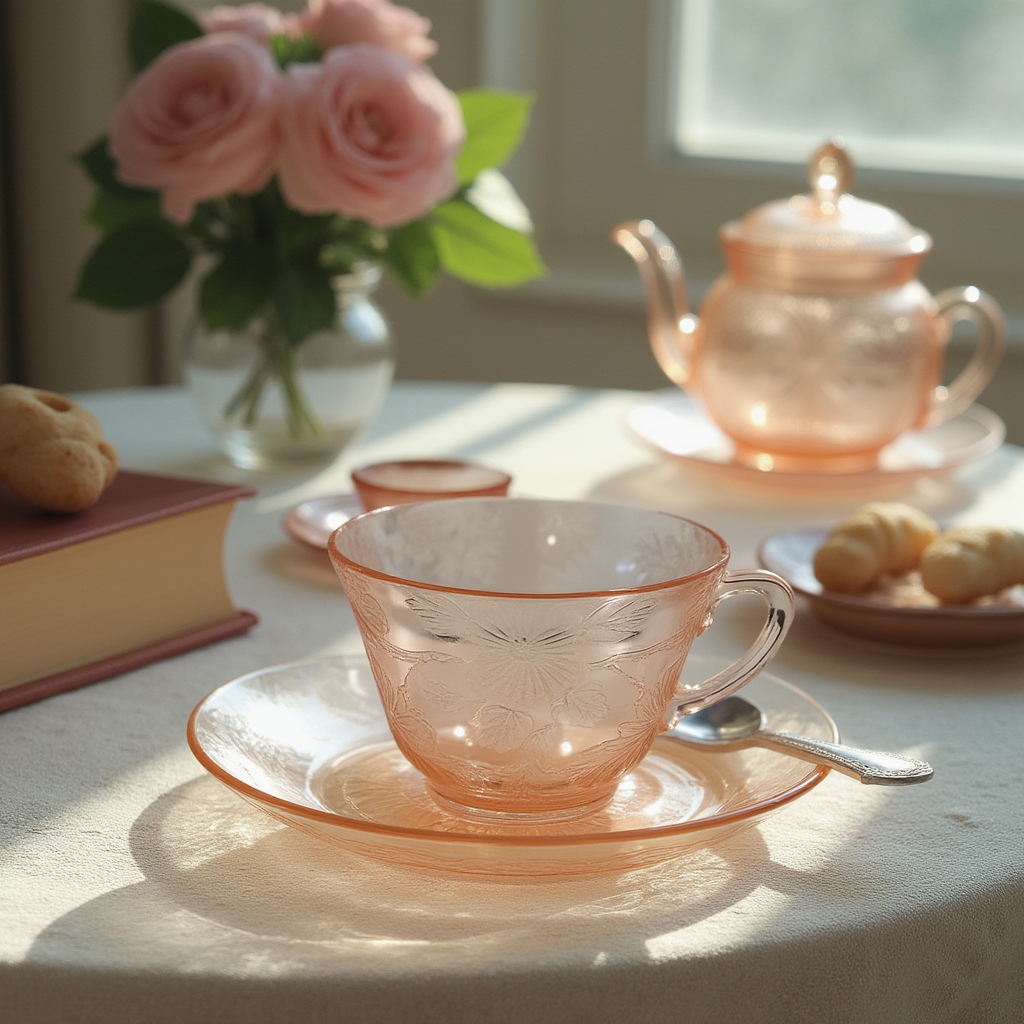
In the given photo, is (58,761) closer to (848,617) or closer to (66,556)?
(66,556)

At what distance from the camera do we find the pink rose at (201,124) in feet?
3.23

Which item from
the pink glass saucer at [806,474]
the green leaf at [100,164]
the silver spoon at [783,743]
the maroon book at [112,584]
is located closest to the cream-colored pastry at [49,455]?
the maroon book at [112,584]

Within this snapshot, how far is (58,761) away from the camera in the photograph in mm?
606

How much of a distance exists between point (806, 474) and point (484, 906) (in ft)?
2.10

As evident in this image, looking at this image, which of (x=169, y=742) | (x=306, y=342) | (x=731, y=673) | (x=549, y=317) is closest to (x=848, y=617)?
(x=731, y=673)

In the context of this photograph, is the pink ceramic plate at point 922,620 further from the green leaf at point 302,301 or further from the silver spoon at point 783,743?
the green leaf at point 302,301

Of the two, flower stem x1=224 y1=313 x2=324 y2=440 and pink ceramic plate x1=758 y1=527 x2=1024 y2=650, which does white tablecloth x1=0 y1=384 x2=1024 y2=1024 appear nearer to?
pink ceramic plate x1=758 y1=527 x2=1024 y2=650

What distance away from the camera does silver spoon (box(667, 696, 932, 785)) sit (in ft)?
1.72

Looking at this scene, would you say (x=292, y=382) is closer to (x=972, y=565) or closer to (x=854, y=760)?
(x=972, y=565)

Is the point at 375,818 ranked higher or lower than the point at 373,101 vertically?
lower

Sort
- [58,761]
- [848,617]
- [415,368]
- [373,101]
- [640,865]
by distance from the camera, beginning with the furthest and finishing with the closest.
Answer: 1. [415,368]
2. [373,101]
3. [848,617]
4. [58,761]
5. [640,865]

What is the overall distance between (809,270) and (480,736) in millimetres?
645

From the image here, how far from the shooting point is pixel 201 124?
992 millimetres

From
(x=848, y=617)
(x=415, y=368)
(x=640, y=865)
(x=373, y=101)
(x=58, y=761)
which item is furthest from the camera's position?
(x=415, y=368)
